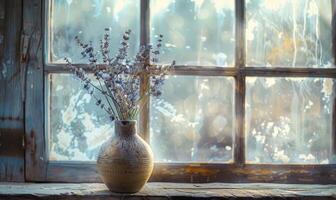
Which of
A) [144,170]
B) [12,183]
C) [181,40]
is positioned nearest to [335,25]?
[181,40]

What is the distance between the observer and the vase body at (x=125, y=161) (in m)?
1.40

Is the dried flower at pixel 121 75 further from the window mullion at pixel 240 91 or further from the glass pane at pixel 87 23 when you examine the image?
the window mullion at pixel 240 91

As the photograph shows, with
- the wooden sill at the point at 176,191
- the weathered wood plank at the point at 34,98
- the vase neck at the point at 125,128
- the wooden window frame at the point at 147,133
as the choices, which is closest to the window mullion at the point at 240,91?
the wooden window frame at the point at 147,133

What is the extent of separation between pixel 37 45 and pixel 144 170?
55 centimetres

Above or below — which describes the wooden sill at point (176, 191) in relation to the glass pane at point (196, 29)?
below

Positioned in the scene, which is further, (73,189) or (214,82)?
(214,82)

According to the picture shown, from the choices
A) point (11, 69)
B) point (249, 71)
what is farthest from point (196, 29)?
point (11, 69)

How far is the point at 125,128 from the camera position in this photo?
1446mm

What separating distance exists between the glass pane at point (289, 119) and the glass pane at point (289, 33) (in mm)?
68

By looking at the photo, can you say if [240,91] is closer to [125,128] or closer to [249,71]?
[249,71]

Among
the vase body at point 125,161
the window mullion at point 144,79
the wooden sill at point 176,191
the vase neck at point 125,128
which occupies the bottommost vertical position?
the wooden sill at point 176,191

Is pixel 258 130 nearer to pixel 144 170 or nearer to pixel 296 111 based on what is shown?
pixel 296 111

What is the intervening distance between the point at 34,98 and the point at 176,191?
0.55 meters

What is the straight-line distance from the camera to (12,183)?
1.57 m
